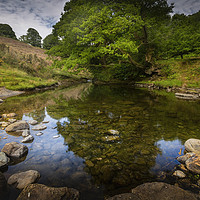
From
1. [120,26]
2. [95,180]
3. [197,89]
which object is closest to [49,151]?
[95,180]

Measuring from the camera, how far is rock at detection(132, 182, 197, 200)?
1815 mm

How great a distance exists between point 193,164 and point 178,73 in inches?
595

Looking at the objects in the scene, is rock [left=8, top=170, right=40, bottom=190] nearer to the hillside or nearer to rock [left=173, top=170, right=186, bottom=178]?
rock [left=173, top=170, right=186, bottom=178]

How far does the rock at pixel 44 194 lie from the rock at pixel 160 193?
3.40 ft

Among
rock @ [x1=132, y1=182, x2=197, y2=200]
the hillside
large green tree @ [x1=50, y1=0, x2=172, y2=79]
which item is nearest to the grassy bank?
large green tree @ [x1=50, y1=0, x2=172, y2=79]

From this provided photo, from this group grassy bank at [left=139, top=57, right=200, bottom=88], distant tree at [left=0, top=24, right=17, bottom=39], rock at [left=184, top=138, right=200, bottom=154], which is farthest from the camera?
distant tree at [left=0, top=24, right=17, bottom=39]

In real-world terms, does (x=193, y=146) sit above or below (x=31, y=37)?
below

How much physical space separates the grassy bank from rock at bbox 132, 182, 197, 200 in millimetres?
12342

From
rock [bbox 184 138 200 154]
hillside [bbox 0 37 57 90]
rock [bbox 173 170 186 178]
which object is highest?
hillside [bbox 0 37 57 90]

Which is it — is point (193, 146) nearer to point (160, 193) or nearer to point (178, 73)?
point (160, 193)

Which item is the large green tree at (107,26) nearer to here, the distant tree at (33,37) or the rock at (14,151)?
the rock at (14,151)

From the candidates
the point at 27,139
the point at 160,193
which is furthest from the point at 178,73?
the point at 27,139

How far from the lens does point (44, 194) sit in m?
1.80

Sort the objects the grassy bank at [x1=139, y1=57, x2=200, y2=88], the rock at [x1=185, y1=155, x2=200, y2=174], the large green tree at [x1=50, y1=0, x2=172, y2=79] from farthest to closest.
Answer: the large green tree at [x1=50, y1=0, x2=172, y2=79] < the grassy bank at [x1=139, y1=57, x2=200, y2=88] < the rock at [x1=185, y1=155, x2=200, y2=174]
